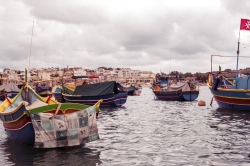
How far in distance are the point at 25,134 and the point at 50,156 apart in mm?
2036

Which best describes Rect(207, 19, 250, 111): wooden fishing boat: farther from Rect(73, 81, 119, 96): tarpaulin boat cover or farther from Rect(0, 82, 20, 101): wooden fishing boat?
Rect(0, 82, 20, 101): wooden fishing boat

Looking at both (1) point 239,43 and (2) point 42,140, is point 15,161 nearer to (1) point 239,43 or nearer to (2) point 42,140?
(2) point 42,140

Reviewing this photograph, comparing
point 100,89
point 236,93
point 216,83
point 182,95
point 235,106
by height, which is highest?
point 216,83

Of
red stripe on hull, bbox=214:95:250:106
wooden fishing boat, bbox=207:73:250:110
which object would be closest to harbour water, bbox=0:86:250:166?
wooden fishing boat, bbox=207:73:250:110

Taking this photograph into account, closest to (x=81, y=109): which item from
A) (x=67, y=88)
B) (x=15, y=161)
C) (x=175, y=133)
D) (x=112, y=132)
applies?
(x=15, y=161)

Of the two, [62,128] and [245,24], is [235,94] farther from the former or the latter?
[62,128]

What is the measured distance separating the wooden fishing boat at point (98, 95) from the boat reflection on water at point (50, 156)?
2187cm

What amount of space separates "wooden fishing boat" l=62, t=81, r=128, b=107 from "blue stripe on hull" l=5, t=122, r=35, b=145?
69.2 feet

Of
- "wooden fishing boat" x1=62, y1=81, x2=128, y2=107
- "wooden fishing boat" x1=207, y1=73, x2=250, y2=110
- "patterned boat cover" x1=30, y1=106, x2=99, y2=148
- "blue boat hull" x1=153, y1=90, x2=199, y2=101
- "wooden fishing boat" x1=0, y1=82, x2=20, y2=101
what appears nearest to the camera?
"patterned boat cover" x1=30, y1=106, x2=99, y2=148

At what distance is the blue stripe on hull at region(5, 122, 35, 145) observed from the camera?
12922mm

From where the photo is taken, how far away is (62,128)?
41.0 ft

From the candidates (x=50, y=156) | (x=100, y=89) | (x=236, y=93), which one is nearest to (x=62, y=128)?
(x=50, y=156)

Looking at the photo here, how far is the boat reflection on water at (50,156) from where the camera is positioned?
37.4 feet

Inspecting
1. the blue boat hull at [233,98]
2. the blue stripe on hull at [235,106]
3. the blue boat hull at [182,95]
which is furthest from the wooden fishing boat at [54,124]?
the blue boat hull at [182,95]
